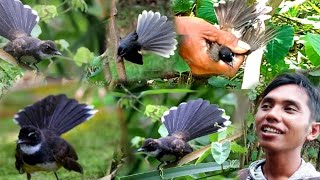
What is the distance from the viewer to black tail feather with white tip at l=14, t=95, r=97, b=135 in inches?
33.9

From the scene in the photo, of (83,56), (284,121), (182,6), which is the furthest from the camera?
(182,6)

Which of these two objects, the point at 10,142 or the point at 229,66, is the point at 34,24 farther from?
the point at 229,66

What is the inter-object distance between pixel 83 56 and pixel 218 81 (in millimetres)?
228

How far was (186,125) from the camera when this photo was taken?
0.95m

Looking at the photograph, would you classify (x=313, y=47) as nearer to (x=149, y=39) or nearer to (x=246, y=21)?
(x=246, y=21)

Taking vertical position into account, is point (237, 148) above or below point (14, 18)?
below

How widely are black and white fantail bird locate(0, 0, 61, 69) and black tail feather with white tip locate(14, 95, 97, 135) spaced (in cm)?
8

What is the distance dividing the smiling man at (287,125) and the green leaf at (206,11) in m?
0.20

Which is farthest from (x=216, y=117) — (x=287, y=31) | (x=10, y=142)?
(x=10, y=142)

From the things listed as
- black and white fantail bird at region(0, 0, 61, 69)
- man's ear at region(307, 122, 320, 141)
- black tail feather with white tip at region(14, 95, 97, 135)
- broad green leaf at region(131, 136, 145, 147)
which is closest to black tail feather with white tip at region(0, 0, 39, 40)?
Answer: black and white fantail bird at region(0, 0, 61, 69)

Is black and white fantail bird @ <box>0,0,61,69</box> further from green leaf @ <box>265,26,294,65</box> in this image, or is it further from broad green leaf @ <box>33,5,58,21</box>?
green leaf @ <box>265,26,294,65</box>

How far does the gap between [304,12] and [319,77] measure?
11.5 inches

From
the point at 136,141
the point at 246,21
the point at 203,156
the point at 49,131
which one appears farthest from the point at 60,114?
the point at 246,21

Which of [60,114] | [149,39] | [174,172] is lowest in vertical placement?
[174,172]
